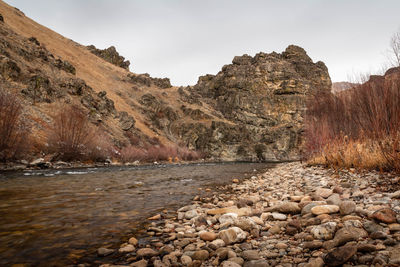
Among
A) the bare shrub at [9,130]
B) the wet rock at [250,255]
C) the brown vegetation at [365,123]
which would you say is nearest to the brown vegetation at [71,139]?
the bare shrub at [9,130]

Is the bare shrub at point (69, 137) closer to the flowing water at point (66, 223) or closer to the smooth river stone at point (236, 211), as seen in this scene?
the flowing water at point (66, 223)

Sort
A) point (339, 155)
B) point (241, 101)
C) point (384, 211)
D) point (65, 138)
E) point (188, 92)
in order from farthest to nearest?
point (241, 101) < point (188, 92) < point (65, 138) < point (339, 155) < point (384, 211)

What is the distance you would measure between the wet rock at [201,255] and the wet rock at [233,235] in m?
0.41

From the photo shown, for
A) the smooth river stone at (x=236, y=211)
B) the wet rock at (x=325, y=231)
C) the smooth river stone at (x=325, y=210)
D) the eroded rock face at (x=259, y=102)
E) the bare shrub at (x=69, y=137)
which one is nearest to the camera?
the wet rock at (x=325, y=231)

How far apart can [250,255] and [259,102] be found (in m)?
90.1

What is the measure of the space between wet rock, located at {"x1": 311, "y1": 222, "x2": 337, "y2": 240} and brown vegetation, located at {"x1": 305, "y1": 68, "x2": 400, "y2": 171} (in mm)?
3413

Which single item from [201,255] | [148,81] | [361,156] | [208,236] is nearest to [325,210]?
[208,236]

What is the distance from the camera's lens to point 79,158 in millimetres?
20469

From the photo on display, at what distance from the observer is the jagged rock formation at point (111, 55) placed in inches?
3457

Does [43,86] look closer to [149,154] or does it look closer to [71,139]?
[71,139]

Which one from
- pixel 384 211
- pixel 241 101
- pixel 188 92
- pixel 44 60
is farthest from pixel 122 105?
pixel 384 211

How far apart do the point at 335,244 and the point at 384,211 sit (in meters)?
0.90

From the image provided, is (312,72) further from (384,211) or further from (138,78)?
(384,211)

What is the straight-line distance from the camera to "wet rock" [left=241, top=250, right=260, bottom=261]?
2373 millimetres
